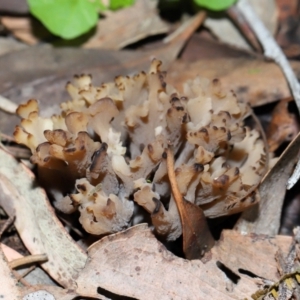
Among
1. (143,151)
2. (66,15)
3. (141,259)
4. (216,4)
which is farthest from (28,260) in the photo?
(216,4)

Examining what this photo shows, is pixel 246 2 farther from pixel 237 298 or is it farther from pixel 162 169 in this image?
pixel 237 298

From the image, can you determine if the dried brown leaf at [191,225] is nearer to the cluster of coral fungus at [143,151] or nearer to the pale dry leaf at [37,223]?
the cluster of coral fungus at [143,151]

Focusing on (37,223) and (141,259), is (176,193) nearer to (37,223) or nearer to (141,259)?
(141,259)

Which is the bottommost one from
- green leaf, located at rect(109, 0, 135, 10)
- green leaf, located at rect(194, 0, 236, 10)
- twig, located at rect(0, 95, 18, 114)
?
twig, located at rect(0, 95, 18, 114)

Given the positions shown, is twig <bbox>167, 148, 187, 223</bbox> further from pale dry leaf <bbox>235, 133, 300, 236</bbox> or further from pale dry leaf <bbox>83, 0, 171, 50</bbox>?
pale dry leaf <bbox>83, 0, 171, 50</bbox>

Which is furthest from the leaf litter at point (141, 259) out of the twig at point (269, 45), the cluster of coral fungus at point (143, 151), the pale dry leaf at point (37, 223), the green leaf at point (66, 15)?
the green leaf at point (66, 15)

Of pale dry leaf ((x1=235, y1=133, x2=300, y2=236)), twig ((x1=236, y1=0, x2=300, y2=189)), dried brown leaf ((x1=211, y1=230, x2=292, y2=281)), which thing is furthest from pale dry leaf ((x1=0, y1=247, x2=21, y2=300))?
twig ((x1=236, y1=0, x2=300, y2=189))
